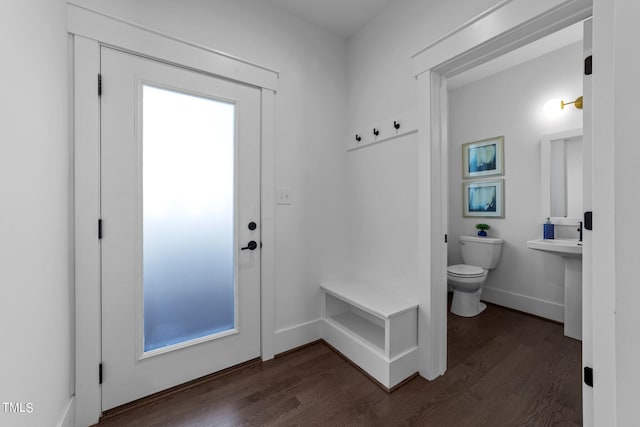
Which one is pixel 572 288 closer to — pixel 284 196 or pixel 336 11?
pixel 284 196

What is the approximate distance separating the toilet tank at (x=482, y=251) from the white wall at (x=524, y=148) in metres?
0.14

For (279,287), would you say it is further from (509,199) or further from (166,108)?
(509,199)

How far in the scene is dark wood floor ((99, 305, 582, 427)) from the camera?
55.7 inches

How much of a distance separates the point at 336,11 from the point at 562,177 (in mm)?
2655

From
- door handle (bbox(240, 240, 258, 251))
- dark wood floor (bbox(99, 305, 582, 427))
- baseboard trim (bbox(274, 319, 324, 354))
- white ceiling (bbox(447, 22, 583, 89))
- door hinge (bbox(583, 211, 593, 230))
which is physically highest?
white ceiling (bbox(447, 22, 583, 89))

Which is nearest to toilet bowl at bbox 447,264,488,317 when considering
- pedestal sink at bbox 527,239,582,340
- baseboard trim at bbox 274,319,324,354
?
pedestal sink at bbox 527,239,582,340

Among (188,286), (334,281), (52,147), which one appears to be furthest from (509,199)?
(52,147)

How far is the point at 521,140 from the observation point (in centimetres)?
288

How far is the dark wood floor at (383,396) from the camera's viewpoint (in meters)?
1.42

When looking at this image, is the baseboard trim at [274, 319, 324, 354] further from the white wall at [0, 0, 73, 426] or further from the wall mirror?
the wall mirror

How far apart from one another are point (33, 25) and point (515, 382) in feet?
9.78

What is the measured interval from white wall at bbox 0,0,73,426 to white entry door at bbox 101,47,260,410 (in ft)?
0.66

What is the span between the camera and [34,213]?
971 millimetres

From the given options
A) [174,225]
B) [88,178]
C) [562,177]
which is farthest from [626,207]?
[562,177]
